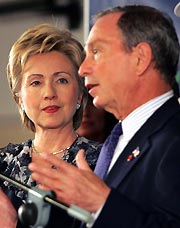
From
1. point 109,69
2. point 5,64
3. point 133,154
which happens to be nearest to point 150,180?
point 133,154

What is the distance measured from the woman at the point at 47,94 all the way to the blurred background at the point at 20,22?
868 mm

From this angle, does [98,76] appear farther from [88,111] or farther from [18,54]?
[88,111]

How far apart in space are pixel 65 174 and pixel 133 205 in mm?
164

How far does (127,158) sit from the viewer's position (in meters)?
1.57

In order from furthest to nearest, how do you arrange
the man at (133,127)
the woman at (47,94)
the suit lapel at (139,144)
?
the woman at (47,94)
the suit lapel at (139,144)
the man at (133,127)

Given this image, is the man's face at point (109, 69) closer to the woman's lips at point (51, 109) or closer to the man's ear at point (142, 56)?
the man's ear at point (142, 56)

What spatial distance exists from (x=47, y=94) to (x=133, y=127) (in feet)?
1.84

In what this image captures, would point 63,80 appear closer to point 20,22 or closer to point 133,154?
point 133,154

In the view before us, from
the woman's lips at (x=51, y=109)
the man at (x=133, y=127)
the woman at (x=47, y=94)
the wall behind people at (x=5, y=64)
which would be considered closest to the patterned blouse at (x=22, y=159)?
the woman at (x=47, y=94)

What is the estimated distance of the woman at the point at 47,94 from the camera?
7.02 ft

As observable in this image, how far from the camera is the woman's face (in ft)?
7.02

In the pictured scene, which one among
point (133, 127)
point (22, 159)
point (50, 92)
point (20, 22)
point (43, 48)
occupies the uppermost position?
point (20, 22)

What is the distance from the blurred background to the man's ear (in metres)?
1.41

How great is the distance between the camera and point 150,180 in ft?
4.85
